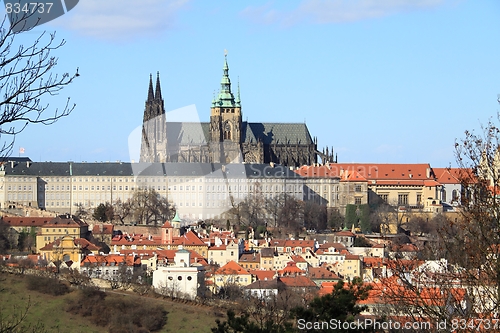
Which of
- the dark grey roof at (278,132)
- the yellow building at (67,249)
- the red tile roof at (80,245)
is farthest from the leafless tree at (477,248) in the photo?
the dark grey roof at (278,132)

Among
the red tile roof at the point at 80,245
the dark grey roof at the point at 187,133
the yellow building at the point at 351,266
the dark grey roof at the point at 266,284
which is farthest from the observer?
the dark grey roof at the point at 187,133

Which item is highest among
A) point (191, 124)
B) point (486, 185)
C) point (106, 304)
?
point (191, 124)

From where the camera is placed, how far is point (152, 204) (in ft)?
296

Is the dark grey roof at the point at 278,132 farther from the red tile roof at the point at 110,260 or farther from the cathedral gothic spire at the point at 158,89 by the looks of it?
the red tile roof at the point at 110,260

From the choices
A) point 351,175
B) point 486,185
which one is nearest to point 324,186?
point 351,175

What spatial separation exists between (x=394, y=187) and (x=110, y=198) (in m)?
25.9

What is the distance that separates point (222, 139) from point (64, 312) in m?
56.0

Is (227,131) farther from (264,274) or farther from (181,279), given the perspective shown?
(181,279)

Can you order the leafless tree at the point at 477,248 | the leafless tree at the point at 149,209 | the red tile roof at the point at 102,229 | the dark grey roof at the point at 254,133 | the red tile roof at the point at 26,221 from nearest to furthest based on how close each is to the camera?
the leafless tree at the point at 477,248 < the red tile roof at the point at 102,229 < the red tile roof at the point at 26,221 < the leafless tree at the point at 149,209 < the dark grey roof at the point at 254,133

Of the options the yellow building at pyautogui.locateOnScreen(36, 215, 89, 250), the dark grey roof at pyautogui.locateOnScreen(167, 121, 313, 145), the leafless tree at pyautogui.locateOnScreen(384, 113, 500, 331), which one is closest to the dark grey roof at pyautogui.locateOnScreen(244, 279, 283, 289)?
the yellow building at pyautogui.locateOnScreen(36, 215, 89, 250)

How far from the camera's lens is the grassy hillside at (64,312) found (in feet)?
149

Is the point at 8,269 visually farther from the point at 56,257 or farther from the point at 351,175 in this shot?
the point at 351,175

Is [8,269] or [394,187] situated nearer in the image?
[8,269]

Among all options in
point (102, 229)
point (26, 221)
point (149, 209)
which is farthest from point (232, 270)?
point (149, 209)
